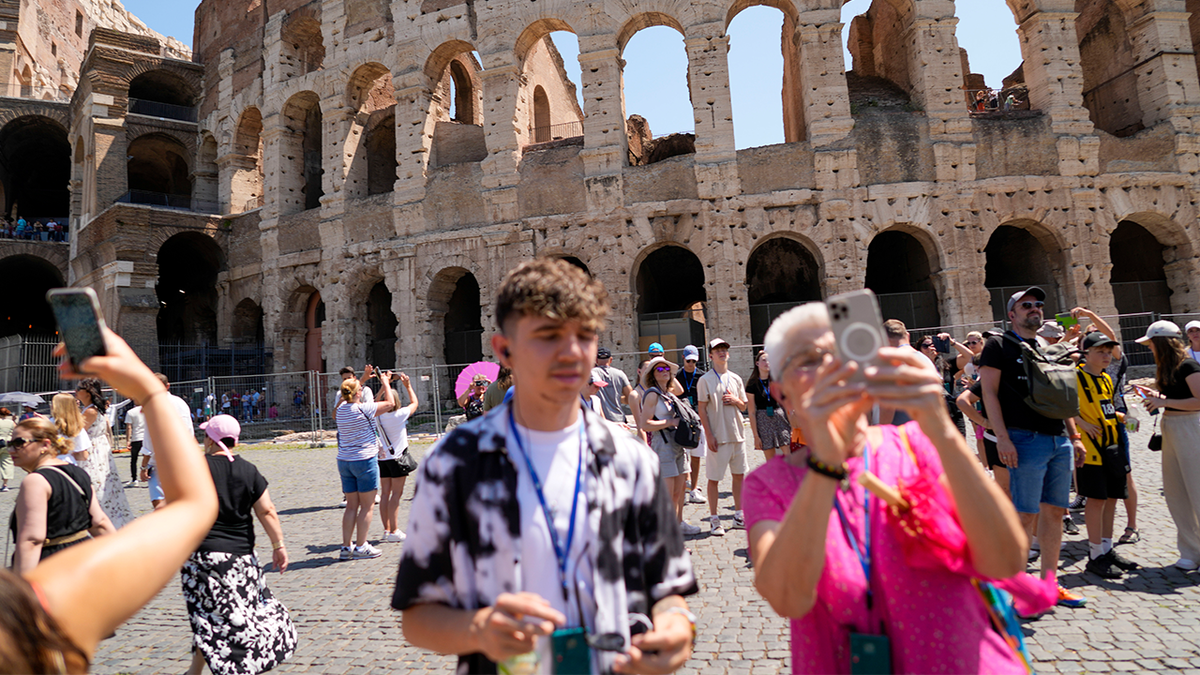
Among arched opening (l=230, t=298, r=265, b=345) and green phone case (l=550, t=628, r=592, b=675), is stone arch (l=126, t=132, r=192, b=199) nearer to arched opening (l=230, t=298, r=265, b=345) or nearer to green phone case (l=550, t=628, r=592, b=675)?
arched opening (l=230, t=298, r=265, b=345)

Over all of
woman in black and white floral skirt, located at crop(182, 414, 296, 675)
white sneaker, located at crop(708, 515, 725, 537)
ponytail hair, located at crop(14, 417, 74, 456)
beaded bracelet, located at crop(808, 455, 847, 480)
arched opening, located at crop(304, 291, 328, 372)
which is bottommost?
white sneaker, located at crop(708, 515, 725, 537)

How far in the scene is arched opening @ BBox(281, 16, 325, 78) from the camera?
18.6 m

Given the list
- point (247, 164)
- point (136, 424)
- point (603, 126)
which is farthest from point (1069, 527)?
point (247, 164)

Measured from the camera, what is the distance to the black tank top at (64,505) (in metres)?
3.21

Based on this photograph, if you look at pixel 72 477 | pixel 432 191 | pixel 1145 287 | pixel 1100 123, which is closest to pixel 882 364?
pixel 72 477

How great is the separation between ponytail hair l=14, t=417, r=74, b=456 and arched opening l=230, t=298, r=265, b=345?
1821 cm

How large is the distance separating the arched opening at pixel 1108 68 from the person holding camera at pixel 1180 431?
47.1 feet

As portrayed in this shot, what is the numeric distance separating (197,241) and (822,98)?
19.7 meters

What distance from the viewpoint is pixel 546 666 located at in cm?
134

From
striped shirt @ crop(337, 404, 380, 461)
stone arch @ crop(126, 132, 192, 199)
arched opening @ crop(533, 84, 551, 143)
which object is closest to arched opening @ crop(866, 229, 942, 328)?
arched opening @ crop(533, 84, 551, 143)

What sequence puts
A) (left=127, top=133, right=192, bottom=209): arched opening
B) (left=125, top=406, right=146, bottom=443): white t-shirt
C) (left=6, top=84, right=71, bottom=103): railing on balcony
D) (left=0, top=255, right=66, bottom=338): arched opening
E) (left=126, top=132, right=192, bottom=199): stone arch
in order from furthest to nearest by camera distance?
(left=6, top=84, right=71, bottom=103): railing on balcony → (left=0, top=255, right=66, bottom=338): arched opening → (left=127, top=133, right=192, bottom=209): arched opening → (left=126, top=132, right=192, bottom=199): stone arch → (left=125, top=406, right=146, bottom=443): white t-shirt

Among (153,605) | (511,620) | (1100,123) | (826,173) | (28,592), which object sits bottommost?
(153,605)

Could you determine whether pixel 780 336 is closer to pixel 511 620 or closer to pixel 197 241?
pixel 511 620

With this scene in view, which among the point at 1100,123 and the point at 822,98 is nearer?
the point at 822,98
